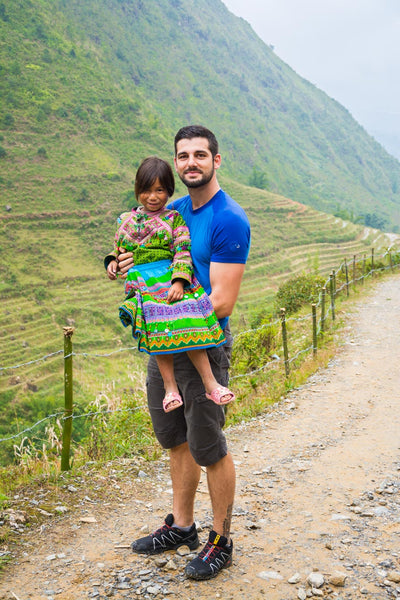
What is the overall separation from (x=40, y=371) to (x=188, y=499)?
28898mm

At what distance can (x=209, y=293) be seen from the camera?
209 centimetres

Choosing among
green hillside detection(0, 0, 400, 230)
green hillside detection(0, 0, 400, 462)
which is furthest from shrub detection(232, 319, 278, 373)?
green hillside detection(0, 0, 400, 230)

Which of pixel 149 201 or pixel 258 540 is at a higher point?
pixel 149 201

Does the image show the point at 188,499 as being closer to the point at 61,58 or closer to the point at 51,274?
the point at 51,274

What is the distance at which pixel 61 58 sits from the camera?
7200cm

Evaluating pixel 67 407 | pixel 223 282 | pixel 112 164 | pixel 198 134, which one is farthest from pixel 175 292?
pixel 112 164

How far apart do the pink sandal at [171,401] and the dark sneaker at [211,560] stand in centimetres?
56

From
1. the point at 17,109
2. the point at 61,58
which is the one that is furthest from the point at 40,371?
the point at 61,58

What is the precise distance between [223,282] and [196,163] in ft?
1.52

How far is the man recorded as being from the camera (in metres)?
2.00

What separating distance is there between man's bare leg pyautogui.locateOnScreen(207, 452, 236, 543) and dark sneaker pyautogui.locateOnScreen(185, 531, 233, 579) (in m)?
0.04

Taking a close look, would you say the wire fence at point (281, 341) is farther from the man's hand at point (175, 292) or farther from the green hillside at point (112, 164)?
the man's hand at point (175, 292)

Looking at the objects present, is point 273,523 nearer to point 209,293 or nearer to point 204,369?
point 204,369

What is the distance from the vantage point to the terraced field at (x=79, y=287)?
27.5 meters
